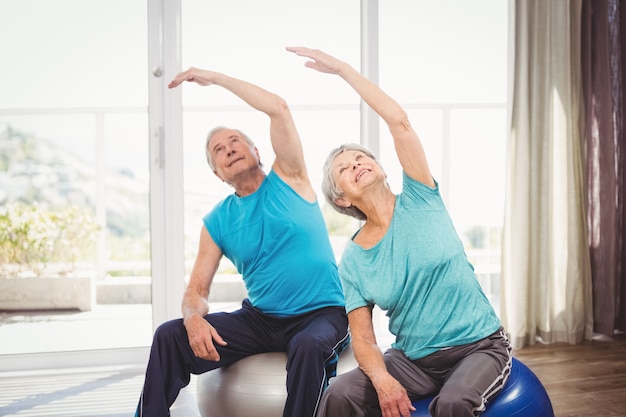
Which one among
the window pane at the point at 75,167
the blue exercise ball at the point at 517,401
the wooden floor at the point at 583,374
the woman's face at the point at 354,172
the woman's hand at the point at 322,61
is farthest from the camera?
the window pane at the point at 75,167

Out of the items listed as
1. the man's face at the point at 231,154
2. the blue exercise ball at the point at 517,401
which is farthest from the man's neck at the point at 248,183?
the blue exercise ball at the point at 517,401

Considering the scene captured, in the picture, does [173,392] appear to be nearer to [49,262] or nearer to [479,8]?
[49,262]

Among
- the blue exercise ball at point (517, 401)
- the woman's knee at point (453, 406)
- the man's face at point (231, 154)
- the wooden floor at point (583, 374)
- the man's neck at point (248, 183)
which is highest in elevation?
the man's face at point (231, 154)

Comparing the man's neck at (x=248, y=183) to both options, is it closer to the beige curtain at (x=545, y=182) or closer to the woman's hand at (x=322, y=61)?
the woman's hand at (x=322, y=61)

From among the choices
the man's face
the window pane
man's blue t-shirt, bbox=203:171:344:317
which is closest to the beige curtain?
man's blue t-shirt, bbox=203:171:344:317

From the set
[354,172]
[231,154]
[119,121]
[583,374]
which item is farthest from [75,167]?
[583,374]

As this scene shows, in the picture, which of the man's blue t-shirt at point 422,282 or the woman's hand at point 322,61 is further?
the woman's hand at point 322,61

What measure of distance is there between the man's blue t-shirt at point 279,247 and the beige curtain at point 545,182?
4.89ft

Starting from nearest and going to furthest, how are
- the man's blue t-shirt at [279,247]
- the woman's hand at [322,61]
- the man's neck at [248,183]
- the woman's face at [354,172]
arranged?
the woman's face at [354,172] → the woman's hand at [322,61] → the man's blue t-shirt at [279,247] → the man's neck at [248,183]

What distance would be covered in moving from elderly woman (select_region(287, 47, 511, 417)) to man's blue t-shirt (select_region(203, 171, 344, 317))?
0.37 metres

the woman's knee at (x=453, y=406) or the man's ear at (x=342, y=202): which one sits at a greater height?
the man's ear at (x=342, y=202)

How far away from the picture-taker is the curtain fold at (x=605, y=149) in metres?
3.41

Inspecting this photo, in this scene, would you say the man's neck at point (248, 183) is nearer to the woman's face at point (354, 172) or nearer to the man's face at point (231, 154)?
the man's face at point (231, 154)

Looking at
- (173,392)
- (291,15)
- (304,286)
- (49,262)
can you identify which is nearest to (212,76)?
(304,286)
